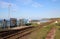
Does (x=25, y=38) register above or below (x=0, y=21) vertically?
below

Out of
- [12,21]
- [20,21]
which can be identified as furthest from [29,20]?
[12,21]

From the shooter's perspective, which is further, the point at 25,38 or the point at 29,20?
the point at 29,20

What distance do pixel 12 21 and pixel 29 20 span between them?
854 centimetres

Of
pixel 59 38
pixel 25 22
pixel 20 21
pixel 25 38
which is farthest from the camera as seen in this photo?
pixel 25 22

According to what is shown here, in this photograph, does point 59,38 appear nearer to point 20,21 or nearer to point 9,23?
point 9,23

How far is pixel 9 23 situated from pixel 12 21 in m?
1.75

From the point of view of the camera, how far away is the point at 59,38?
16.4 metres

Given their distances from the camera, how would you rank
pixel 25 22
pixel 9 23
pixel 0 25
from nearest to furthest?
pixel 0 25 → pixel 9 23 → pixel 25 22

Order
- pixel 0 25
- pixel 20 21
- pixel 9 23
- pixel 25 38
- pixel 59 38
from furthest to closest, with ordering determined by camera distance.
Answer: pixel 20 21, pixel 9 23, pixel 0 25, pixel 25 38, pixel 59 38

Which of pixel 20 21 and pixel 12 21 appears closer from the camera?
pixel 12 21

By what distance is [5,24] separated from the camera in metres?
29.2

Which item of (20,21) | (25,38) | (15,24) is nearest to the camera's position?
(25,38)

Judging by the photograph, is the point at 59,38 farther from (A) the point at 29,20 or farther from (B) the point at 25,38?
(A) the point at 29,20

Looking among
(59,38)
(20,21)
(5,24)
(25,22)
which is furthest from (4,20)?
(59,38)
